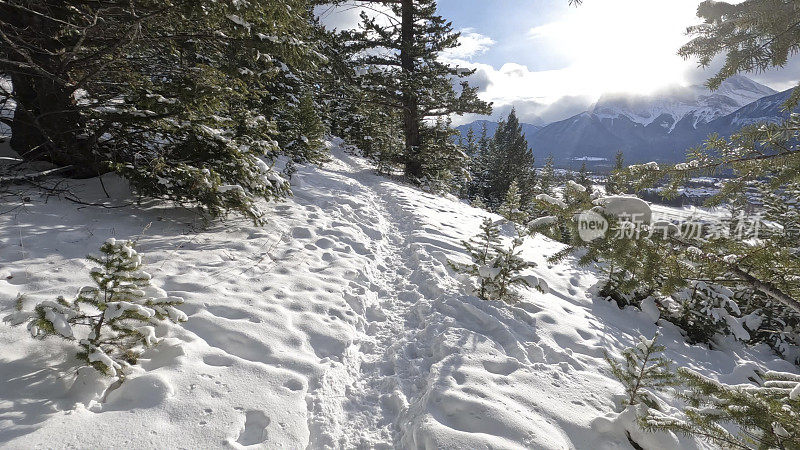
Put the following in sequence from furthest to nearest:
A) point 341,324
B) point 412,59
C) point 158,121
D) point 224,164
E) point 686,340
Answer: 1. point 412,59
2. point 686,340
3. point 224,164
4. point 158,121
5. point 341,324

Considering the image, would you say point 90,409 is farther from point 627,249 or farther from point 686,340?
point 686,340

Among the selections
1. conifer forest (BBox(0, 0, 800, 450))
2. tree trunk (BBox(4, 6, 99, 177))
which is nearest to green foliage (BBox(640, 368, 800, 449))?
conifer forest (BBox(0, 0, 800, 450))

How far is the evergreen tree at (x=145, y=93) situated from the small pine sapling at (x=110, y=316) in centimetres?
→ 228

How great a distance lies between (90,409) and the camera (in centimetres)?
213

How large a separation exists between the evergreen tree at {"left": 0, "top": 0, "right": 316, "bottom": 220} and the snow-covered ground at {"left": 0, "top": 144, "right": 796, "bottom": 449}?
2.26 feet

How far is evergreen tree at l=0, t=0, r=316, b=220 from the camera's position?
14.1 ft

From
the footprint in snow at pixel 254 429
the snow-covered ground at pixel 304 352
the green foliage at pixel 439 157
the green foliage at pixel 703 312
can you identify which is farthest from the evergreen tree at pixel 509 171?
the footprint in snow at pixel 254 429

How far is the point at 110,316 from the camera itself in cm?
232

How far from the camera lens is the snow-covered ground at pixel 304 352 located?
2.24m

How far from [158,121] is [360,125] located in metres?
15.8

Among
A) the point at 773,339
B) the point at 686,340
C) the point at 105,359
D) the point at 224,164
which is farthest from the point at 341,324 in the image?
the point at 773,339
